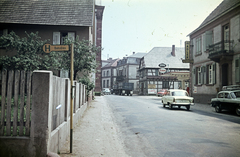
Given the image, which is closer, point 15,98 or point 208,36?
point 15,98

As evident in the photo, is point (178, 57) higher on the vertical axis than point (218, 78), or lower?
higher

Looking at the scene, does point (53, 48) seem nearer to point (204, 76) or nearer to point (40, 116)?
point (40, 116)

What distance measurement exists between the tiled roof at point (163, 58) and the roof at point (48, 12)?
117 feet

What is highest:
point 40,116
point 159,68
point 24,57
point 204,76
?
point 159,68

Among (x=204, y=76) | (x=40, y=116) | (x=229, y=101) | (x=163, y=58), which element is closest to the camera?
(x=40, y=116)

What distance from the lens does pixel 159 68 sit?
5819 cm

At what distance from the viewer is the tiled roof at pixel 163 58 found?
5883 centimetres

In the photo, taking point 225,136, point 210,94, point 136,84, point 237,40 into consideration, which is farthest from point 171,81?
point 225,136

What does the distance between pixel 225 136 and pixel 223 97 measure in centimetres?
884

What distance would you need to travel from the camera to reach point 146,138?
301 inches

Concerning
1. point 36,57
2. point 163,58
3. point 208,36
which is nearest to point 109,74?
point 163,58

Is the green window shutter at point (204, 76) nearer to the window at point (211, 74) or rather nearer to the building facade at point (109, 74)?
the window at point (211, 74)

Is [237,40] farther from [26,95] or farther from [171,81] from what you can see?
[171,81]

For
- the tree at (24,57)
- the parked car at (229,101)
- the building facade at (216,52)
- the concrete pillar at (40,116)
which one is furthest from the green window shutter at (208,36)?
the concrete pillar at (40,116)
